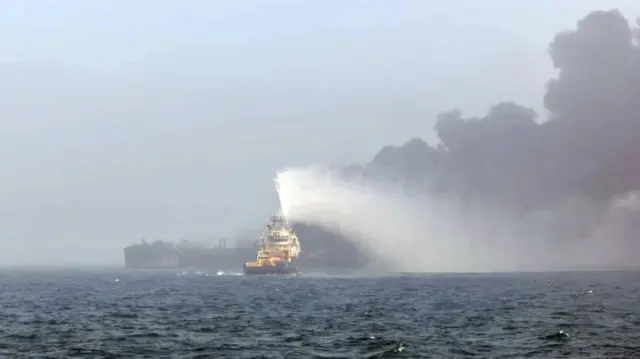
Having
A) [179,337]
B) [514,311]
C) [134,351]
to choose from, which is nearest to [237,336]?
[179,337]

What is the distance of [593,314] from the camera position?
7656 cm

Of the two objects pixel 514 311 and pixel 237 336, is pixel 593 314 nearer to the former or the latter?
pixel 514 311

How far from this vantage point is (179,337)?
60031mm

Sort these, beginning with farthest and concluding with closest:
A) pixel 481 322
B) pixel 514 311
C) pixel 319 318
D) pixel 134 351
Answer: pixel 514 311 → pixel 319 318 → pixel 481 322 → pixel 134 351

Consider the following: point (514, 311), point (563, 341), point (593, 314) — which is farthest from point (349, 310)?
point (563, 341)

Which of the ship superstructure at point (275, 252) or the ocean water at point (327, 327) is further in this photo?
the ship superstructure at point (275, 252)

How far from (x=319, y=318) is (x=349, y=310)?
9.60 meters

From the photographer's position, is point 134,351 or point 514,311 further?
point 514,311

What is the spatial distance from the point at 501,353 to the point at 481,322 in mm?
19508

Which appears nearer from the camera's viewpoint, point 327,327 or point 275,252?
point 327,327

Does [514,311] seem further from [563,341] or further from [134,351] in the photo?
[134,351]

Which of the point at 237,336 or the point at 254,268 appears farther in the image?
the point at 254,268

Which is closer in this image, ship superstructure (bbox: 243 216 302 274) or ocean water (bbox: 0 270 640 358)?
ocean water (bbox: 0 270 640 358)

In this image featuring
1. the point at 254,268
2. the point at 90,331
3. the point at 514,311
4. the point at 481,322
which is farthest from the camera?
the point at 254,268
